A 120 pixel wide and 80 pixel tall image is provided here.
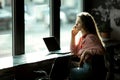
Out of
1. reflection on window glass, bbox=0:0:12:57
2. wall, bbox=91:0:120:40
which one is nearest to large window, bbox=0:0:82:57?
reflection on window glass, bbox=0:0:12:57

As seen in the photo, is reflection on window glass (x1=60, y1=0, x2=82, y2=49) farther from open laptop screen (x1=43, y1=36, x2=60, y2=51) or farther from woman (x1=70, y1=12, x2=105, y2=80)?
woman (x1=70, y1=12, x2=105, y2=80)

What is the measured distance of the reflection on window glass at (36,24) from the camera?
15.2 ft

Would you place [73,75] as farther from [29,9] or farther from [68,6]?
[68,6]

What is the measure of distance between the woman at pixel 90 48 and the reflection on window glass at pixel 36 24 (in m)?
0.68

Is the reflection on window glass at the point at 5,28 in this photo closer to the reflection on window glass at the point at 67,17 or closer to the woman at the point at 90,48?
the woman at the point at 90,48

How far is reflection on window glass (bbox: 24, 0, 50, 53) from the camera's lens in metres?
4.64

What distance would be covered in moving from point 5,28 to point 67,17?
4.55 feet

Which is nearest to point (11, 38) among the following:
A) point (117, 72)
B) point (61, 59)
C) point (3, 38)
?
point (3, 38)

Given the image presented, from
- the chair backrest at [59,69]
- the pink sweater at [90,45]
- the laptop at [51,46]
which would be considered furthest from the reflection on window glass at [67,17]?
the chair backrest at [59,69]

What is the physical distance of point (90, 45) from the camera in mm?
4148

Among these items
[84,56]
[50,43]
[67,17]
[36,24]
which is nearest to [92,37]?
[84,56]

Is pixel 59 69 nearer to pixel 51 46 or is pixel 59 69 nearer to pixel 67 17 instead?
pixel 51 46

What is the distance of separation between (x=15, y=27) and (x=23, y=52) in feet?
1.34

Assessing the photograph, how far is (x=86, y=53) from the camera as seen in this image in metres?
4.12
